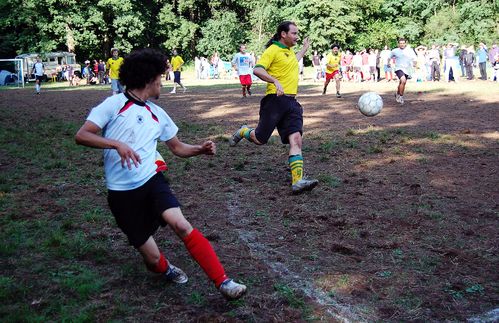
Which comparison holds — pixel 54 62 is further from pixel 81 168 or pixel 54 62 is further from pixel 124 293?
pixel 124 293

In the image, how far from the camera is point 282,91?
275 inches

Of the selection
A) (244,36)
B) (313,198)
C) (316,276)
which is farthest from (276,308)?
(244,36)

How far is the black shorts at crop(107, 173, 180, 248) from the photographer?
389cm

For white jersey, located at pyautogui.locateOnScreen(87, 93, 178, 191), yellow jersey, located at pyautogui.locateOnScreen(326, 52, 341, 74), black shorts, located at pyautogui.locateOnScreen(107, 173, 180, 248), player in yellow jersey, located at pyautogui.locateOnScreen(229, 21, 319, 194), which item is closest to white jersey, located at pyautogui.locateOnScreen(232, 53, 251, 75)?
yellow jersey, located at pyautogui.locateOnScreen(326, 52, 341, 74)

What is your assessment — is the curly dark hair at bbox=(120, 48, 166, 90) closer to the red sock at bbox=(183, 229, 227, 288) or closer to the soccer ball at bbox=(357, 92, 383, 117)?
the red sock at bbox=(183, 229, 227, 288)

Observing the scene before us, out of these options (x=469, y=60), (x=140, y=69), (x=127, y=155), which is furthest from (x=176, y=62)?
(x=127, y=155)

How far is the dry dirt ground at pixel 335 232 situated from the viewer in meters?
3.80

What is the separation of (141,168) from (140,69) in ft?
2.39

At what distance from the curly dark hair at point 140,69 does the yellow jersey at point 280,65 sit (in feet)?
10.8

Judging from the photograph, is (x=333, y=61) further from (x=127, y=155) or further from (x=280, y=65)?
(x=127, y=155)

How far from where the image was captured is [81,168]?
8.70 meters

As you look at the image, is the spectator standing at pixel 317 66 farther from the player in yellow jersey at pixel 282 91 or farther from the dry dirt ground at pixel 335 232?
the player in yellow jersey at pixel 282 91

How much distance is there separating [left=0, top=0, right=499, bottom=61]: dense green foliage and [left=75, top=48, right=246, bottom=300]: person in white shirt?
47811 millimetres

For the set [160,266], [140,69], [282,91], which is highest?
[140,69]
